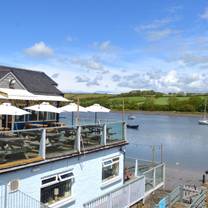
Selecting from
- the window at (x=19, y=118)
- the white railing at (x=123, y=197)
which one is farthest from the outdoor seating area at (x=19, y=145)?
the window at (x=19, y=118)

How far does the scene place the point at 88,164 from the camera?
1474cm

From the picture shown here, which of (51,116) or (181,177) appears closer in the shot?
(51,116)

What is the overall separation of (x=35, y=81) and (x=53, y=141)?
10566mm

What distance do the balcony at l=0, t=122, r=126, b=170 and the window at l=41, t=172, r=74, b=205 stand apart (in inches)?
35.1

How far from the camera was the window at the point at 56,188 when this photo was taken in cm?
1253

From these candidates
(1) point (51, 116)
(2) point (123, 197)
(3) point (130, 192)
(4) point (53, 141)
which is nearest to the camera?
(4) point (53, 141)

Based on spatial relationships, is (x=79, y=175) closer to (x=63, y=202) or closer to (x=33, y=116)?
(x=63, y=202)

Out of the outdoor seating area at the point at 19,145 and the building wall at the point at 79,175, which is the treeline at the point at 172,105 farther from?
the outdoor seating area at the point at 19,145

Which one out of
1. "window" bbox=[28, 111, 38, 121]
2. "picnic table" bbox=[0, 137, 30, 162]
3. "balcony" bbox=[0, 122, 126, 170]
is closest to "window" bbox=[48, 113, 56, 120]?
"window" bbox=[28, 111, 38, 121]

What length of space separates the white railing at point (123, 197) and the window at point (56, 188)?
97 cm

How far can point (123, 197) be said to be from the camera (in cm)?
1642

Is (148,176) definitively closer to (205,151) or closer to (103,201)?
(103,201)

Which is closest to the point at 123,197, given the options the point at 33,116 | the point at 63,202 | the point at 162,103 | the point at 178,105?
the point at 63,202

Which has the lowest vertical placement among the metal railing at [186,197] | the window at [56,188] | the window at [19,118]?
the metal railing at [186,197]
